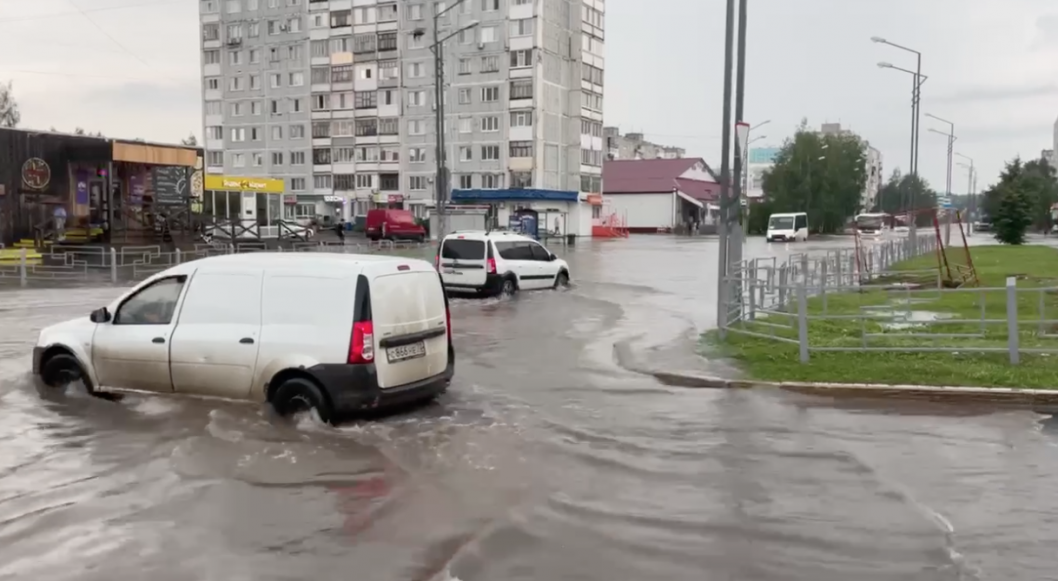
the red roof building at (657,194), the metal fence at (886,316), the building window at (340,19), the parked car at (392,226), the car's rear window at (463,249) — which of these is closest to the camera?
the metal fence at (886,316)

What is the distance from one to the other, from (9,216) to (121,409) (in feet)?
106

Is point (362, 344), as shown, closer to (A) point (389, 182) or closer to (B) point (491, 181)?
(B) point (491, 181)

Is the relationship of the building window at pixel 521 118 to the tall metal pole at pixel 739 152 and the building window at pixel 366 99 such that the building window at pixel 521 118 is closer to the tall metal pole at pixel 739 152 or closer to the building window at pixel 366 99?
the building window at pixel 366 99

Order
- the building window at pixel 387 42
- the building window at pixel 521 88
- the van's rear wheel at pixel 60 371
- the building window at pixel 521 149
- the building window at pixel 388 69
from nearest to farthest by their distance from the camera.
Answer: the van's rear wheel at pixel 60 371
the building window at pixel 521 149
the building window at pixel 521 88
the building window at pixel 387 42
the building window at pixel 388 69

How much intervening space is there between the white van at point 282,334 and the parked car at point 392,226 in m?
49.1

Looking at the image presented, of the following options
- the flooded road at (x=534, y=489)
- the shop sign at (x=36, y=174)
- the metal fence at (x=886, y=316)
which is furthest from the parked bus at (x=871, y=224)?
the flooded road at (x=534, y=489)

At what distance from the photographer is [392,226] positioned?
59062 millimetres

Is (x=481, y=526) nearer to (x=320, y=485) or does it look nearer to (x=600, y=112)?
(x=320, y=485)

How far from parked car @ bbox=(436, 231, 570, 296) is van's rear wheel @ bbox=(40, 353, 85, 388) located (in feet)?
44.0

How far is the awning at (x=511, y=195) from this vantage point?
74.6m

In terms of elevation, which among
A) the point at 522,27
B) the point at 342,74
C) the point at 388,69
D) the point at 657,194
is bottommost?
the point at 657,194

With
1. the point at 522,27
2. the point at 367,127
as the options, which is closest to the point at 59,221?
the point at 522,27

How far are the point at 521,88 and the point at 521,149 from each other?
5.19 metres

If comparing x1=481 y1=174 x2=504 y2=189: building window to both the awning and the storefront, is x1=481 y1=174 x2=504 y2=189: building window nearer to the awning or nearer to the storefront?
the awning
